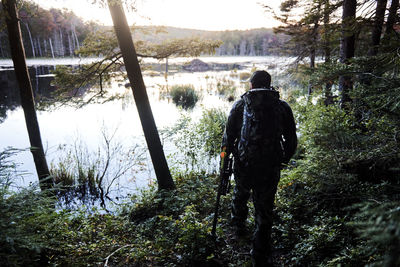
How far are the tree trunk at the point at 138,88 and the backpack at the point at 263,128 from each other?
140 inches

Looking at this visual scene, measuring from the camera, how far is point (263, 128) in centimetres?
295

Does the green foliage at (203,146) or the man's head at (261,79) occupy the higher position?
the man's head at (261,79)

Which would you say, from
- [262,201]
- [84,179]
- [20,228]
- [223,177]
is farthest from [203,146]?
[20,228]

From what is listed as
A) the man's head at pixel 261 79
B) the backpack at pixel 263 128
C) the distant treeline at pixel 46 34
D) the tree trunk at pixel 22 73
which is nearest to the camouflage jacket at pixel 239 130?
the backpack at pixel 263 128

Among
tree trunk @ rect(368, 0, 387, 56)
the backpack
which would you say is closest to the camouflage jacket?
the backpack

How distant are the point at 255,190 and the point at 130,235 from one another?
2.86m

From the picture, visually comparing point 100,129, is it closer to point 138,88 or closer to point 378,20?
point 138,88

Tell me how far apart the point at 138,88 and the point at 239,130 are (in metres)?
3.41

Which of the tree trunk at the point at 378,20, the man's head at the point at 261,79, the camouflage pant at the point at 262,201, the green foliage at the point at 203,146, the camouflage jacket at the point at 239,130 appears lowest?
the green foliage at the point at 203,146

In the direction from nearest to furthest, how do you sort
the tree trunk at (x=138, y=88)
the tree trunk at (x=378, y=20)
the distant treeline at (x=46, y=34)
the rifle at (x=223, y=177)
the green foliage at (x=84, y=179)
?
the rifle at (x=223, y=177) → the tree trunk at (x=378, y=20) → the tree trunk at (x=138, y=88) → the green foliage at (x=84, y=179) → the distant treeline at (x=46, y=34)

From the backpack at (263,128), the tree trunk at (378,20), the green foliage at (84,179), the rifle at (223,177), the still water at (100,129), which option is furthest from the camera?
the still water at (100,129)

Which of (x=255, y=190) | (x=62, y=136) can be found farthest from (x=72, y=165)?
(x=255, y=190)

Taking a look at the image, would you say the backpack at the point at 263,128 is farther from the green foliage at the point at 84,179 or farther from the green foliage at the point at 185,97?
the green foliage at the point at 185,97

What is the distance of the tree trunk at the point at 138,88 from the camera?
5.36 meters
